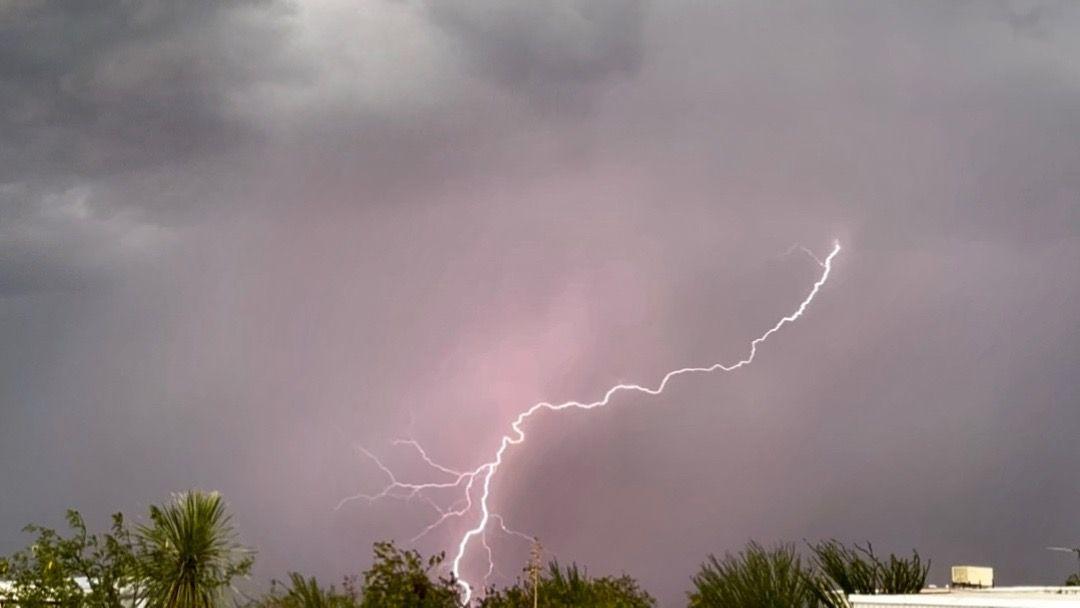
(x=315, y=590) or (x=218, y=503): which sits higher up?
(x=218, y=503)

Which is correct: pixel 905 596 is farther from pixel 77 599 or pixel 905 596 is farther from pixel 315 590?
pixel 77 599

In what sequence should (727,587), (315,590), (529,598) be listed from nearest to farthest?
(727,587) → (315,590) → (529,598)

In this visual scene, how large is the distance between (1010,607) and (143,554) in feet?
68.2

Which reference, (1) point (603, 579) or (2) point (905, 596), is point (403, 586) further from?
(2) point (905, 596)

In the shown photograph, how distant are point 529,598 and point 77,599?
1228 cm

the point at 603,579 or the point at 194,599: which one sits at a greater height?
the point at 603,579

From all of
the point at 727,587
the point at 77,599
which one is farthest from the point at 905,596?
the point at 77,599

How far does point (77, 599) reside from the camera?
36344 millimetres

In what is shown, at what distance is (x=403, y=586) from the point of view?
36.9 m

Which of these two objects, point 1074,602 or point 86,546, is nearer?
point 1074,602

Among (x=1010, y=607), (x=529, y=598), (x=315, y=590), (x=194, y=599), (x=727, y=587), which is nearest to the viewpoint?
(x=1010, y=607)

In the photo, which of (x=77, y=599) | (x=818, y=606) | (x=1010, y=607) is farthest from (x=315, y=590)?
(x=1010, y=607)

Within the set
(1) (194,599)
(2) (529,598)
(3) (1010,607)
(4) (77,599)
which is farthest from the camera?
(2) (529,598)

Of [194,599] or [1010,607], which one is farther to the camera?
[194,599]
